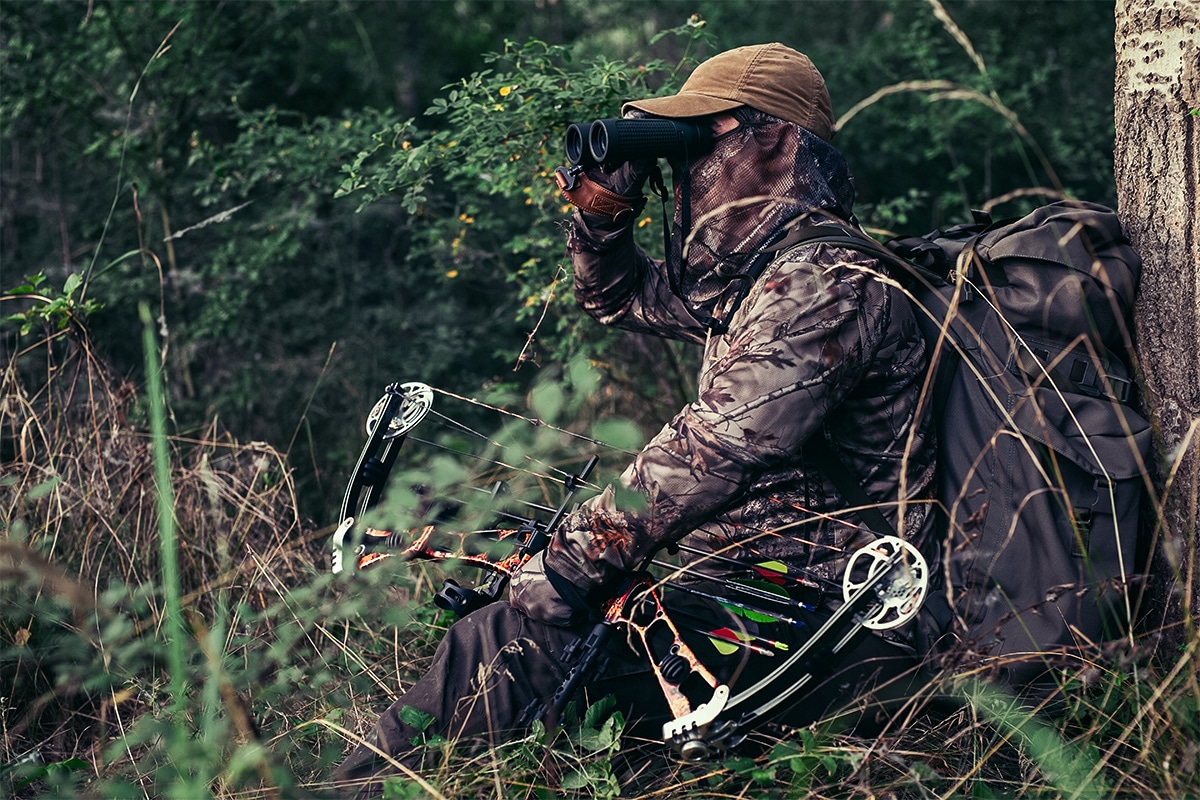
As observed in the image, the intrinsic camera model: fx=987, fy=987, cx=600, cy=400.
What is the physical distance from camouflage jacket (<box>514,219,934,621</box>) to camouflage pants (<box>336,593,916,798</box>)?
0.11m

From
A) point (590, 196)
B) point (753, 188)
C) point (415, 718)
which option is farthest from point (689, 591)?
point (590, 196)

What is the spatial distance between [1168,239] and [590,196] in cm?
142

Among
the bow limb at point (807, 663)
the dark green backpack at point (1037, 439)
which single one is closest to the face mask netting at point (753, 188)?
the dark green backpack at point (1037, 439)

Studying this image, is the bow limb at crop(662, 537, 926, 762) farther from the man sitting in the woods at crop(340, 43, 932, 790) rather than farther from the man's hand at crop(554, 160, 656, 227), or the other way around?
the man's hand at crop(554, 160, 656, 227)

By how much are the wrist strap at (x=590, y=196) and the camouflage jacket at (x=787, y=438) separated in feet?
1.83

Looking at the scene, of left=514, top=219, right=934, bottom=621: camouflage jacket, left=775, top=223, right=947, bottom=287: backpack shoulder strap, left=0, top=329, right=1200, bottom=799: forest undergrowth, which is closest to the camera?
left=0, top=329, right=1200, bottom=799: forest undergrowth

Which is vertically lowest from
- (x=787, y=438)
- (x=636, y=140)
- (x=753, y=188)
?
(x=787, y=438)

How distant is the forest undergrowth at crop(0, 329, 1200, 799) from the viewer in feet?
6.38

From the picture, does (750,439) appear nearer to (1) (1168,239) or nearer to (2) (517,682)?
(2) (517,682)

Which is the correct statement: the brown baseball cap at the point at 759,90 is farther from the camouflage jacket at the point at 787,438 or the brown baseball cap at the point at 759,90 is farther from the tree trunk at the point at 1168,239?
the tree trunk at the point at 1168,239

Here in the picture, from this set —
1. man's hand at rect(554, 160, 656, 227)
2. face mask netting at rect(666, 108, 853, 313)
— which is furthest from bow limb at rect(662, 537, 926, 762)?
man's hand at rect(554, 160, 656, 227)

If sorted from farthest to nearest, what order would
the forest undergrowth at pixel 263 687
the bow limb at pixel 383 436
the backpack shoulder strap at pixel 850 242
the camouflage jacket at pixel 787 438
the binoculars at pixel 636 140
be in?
the bow limb at pixel 383 436 → the binoculars at pixel 636 140 → the backpack shoulder strap at pixel 850 242 → the camouflage jacket at pixel 787 438 → the forest undergrowth at pixel 263 687

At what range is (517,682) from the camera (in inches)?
87.0

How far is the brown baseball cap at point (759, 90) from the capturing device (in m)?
2.37
